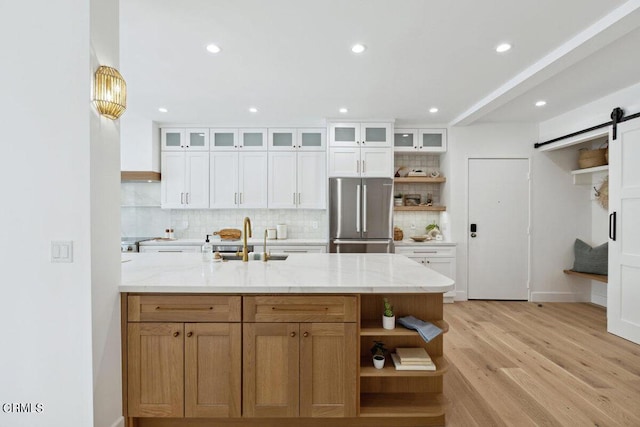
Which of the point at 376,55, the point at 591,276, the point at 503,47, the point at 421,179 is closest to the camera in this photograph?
the point at 503,47

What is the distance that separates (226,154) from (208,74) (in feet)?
6.04

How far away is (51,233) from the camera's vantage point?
158 centimetres

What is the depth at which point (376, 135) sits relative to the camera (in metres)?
4.58

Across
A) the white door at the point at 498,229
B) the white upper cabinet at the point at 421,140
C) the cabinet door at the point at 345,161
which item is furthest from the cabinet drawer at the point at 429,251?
the white upper cabinet at the point at 421,140

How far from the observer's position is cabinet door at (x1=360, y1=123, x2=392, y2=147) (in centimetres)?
456

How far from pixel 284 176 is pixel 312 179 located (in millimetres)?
430

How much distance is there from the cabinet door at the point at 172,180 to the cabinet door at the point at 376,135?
273cm

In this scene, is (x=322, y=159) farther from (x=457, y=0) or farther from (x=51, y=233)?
(x=51, y=233)

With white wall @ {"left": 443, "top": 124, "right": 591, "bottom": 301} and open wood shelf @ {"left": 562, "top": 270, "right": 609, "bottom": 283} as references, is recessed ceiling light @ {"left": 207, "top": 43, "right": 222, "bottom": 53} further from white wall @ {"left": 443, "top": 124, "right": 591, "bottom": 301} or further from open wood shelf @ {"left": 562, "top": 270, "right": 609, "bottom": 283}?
open wood shelf @ {"left": 562, "top": 270, "right": 609, "bottom": 283}

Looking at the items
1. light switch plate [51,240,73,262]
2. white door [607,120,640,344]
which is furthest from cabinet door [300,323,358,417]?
white door [607,120,640,344]

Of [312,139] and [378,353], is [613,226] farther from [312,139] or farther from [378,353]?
[312,139]

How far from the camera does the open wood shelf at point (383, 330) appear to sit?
1.83 meters

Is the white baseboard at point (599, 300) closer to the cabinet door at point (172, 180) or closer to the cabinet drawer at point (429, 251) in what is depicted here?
the cabinet drawer at point (429, 251)

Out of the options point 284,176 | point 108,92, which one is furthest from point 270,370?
point 284,176
